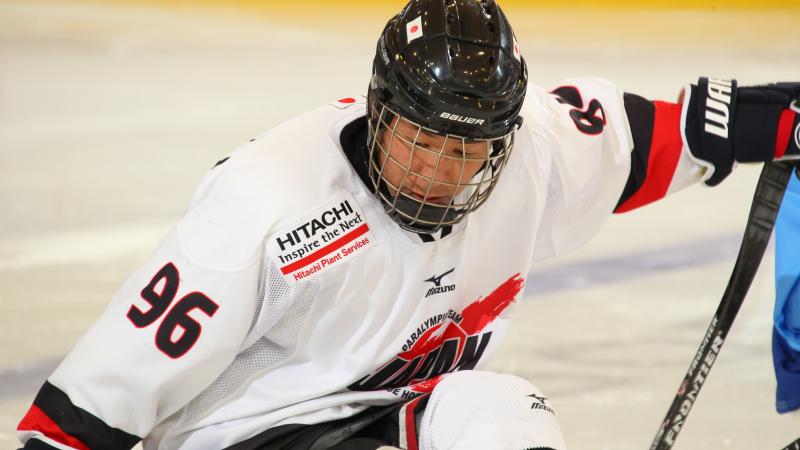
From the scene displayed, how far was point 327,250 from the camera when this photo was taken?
1679mm

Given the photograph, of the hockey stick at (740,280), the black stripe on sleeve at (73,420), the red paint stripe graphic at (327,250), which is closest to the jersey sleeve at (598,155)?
the hockey stick at (740,280)

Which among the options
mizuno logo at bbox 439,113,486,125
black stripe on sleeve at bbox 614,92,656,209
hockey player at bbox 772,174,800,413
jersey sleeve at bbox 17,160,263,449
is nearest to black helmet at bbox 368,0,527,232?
→ mizuno logo at bbox 439,113,486,125

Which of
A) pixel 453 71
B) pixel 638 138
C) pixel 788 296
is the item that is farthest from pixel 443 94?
pixel 788 296

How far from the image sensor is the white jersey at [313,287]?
62.7 inches

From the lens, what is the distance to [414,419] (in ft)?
5.59

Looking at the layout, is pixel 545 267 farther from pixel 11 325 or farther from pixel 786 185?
pixel 11 325

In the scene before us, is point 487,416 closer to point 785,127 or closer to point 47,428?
point 47,428

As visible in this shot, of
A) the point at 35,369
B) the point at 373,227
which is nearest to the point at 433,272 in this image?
the point at 373,227

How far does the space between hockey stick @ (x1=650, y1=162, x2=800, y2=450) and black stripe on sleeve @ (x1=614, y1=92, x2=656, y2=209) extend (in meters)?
0.22

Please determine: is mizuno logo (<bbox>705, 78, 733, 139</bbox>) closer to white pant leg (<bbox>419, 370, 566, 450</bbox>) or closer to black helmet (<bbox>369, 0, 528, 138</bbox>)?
black helmet (<bbox>369, 0, 528, 138</bbox>)

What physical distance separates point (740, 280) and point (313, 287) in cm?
88

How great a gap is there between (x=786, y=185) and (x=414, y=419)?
0.87m

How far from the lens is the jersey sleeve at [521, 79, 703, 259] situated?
6.51 feet

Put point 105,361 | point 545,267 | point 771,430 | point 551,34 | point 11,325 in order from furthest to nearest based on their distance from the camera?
point 551,34
point 545,267
point 11,325
point 771,430
point 105,361
